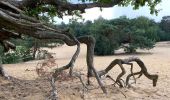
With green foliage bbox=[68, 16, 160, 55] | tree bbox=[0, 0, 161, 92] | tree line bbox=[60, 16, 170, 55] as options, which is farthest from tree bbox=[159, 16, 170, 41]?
tree bbox=[0, 0, 161, 92]

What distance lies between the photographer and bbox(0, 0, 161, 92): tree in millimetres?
8891

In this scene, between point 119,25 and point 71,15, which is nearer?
point 71,15

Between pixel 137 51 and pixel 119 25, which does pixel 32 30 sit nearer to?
pixel 119 25

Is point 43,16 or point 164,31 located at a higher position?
point 43,16

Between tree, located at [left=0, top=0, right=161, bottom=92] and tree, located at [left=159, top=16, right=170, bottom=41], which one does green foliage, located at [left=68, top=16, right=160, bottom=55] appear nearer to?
tree, located at [left=159, top=16, right=170, bottom=41]

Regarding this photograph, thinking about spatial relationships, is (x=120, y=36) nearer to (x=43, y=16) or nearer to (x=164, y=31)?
(x=164, y=31)

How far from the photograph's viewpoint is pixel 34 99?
927 centimetres

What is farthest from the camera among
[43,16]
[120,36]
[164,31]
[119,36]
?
[164,31]

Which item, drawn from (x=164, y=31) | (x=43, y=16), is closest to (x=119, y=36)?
(x=164, y=31)

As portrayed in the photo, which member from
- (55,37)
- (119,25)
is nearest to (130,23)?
(119,25)

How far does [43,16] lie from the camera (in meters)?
11.7

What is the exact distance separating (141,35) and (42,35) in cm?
2682

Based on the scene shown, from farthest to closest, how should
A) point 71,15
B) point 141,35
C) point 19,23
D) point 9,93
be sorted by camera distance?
point 141,35 → point 71,15 → point 9,93 → point 19,23

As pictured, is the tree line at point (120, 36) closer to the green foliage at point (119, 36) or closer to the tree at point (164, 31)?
the green foliage at point (119, 36)
